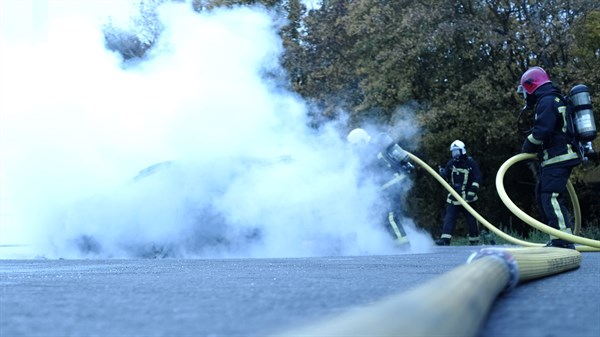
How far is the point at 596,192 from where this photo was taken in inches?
786

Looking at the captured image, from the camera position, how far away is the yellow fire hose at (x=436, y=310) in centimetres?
173

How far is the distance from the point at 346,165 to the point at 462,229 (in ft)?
45.1

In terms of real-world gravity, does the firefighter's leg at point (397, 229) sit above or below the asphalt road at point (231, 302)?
above

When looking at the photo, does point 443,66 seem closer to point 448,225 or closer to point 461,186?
point 461,186

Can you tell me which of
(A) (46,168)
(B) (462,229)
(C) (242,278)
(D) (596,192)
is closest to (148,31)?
(A) (46,168)

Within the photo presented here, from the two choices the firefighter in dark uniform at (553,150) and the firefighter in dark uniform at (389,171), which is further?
the firefighter in dark uniform at (389,171)

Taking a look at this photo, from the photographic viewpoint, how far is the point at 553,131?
28.0 feet

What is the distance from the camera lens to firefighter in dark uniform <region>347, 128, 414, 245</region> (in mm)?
10836

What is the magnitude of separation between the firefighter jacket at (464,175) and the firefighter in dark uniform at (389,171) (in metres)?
4.56

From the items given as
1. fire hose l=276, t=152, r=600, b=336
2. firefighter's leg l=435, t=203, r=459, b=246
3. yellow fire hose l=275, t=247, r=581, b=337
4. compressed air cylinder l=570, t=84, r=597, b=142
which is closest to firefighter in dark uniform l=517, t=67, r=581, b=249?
compressed air cylinder l=570, t=84, r=597, b=142

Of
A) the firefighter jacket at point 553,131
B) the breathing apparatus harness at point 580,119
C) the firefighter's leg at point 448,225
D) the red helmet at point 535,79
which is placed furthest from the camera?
the firefighter's leg at point 448,225

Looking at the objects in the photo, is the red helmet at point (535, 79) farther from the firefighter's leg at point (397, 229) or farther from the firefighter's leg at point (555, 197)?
the firefighter's leg at point (397, 229)

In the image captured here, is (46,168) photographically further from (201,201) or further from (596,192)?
(596,192)

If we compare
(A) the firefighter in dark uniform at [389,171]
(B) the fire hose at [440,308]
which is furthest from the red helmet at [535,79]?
(B) the fire hose at [440,308]
